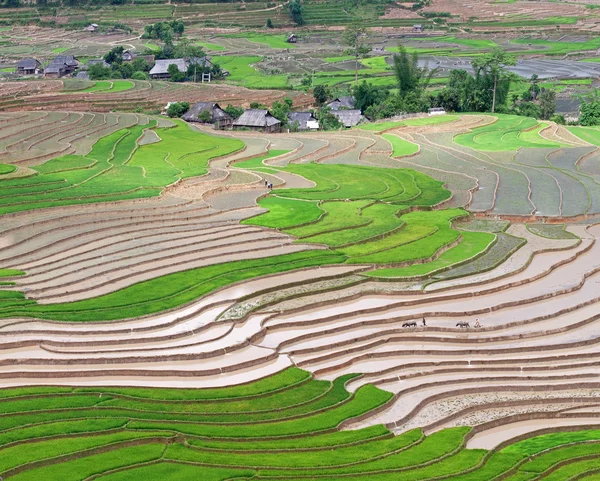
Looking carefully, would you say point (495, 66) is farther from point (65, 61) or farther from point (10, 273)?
point (10, 273)

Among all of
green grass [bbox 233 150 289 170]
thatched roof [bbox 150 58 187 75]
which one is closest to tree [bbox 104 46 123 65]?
thatched roof [bbox 150 58 187 75]

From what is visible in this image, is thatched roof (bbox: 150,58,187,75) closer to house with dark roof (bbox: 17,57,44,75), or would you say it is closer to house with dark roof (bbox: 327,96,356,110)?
house with dark roof (bbox: 17,57,44,75)

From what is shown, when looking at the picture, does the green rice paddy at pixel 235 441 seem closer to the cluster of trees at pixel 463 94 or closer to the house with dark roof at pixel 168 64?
the cluster of trees at pixel 463 94

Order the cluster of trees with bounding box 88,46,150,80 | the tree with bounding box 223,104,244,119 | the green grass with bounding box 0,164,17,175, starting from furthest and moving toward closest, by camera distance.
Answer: the cluster of trees with bounding box 88,46,150,80, the tree with bounding box 223,104,244,119, the green grass with bounding box 0,164,17,175

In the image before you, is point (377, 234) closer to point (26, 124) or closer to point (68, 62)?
point (26, 124)

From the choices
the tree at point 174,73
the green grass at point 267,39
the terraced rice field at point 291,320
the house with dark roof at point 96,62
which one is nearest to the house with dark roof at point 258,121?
the terraced rice field at point 291,320
